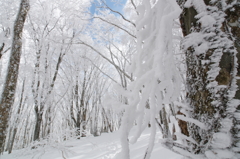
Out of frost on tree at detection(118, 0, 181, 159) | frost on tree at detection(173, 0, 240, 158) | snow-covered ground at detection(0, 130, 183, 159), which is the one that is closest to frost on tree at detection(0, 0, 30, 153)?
snow-covered ground at detection(0, 130, 183, 159)

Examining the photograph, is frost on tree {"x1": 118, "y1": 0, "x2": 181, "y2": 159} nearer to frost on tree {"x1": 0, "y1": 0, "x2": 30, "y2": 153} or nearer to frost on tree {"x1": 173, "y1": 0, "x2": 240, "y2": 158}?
frost on tree {"x1": 173, "y1": 0, "x2": 240, "y2": 158}

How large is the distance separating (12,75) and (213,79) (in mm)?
3456

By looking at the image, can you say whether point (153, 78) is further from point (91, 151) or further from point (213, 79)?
point (91, 151)

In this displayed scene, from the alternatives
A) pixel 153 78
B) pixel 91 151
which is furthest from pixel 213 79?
pixel 91 151

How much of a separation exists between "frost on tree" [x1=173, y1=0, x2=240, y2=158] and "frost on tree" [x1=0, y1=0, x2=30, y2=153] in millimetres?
3167

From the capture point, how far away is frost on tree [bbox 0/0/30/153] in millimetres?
2451

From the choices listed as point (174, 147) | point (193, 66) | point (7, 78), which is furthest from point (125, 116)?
point (7, 78)

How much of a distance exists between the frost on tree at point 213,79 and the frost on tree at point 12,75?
3167 millimetres

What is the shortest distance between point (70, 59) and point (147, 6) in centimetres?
1090

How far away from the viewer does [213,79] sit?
0.50 m

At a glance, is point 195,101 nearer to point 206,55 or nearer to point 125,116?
point 206,55

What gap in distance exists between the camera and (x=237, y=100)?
0.44 m

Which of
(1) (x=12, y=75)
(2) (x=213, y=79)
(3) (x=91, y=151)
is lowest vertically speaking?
(3) (x=91, y=151)

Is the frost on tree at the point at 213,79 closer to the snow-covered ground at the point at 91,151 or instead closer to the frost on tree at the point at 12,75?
the snow-covered ground at the point at 91,151
